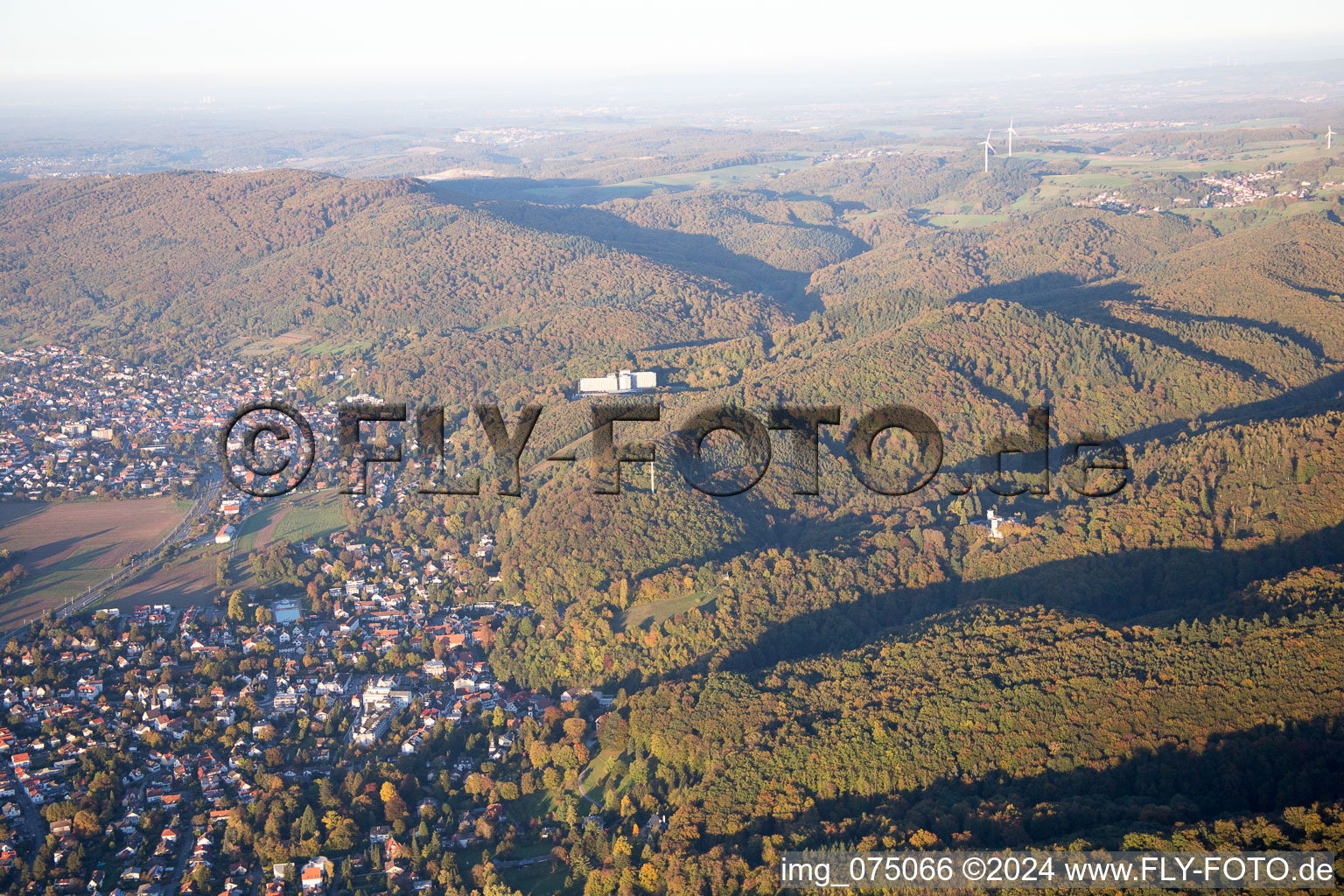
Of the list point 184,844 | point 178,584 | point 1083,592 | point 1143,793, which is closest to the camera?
point 1143,793

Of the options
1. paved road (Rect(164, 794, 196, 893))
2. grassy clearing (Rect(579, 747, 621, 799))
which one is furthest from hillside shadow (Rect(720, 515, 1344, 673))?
paved road (Rect(164, 794, 196, 893))

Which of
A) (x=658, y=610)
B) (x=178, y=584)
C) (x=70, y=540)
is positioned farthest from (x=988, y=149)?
(x=178, y=584)

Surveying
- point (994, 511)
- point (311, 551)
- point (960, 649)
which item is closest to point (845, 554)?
point (994, 511)

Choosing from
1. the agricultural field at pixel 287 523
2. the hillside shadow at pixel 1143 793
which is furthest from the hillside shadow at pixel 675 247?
the hillside shadow at pixel 1143 793

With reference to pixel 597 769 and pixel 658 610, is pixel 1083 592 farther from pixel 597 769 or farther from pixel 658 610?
pixel 597 769

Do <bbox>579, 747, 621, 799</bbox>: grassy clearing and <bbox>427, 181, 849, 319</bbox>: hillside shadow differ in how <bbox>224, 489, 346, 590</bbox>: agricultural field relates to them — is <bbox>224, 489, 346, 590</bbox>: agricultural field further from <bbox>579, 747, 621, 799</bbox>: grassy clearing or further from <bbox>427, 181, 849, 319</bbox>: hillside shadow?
<bbox>427, 181, 849, 319</bbox>: hillside shadow
